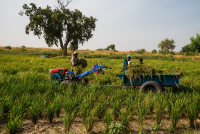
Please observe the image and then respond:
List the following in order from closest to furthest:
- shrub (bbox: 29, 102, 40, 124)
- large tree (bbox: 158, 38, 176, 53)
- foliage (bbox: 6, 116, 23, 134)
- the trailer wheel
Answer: foliage (bbox: 6, 116, 23, 134) → shrub (bbox: 29, 102, 40, 124) → the trailer wheel → large tree (bbox: 158, 38, 176, 53)

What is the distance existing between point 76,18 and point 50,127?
97.8 feet

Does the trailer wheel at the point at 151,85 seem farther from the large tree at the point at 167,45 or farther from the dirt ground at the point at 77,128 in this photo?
the large tree at the point at 167,45

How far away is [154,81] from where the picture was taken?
4.62 m

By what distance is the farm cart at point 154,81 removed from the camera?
4582mm

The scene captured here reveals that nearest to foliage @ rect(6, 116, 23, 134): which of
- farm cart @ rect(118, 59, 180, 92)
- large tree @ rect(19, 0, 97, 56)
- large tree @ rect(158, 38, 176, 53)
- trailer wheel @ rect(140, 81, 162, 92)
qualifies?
farm cart @ rect(118, 59, 180, 92)

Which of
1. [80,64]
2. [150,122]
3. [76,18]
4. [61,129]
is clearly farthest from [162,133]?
[76,18]

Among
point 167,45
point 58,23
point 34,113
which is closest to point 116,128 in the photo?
point 34,113

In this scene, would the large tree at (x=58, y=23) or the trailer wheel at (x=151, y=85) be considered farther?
the large tree at (x=58, y=23)

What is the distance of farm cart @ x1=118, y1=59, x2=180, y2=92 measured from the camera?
458cm

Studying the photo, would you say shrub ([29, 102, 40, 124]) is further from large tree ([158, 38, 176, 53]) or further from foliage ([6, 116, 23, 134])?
large tree ([158, 38, 176, 53])

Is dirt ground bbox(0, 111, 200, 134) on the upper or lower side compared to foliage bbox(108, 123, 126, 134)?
lower

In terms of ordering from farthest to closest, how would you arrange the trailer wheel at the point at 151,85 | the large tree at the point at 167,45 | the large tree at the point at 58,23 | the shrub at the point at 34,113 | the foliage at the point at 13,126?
the large tree at the point at 167,45 → the large tree at the point at 58,23 → the trailer wheel at the point at 151,85 → the shrub at the point at 34,113 → the foliage at the point at 13,126

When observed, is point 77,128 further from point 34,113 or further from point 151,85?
point 151,85

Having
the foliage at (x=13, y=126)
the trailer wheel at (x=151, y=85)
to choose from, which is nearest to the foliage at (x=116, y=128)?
the foliage at (x=13, y=126)
